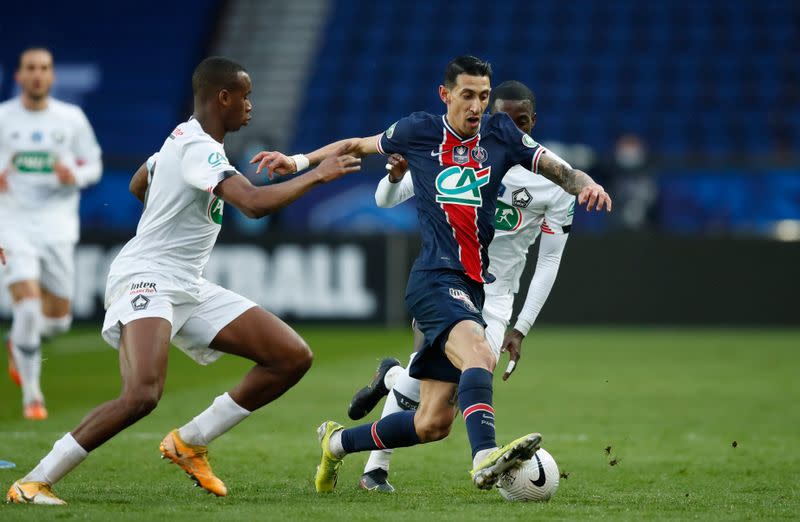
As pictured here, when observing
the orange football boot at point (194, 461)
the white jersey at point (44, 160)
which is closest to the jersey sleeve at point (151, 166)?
the orange football boot at point (194, 461)

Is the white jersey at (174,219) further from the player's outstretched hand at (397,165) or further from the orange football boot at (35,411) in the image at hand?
the orange football boot at (35,411)

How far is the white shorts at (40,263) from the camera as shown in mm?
9797

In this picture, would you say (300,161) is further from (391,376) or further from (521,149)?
(391,376)

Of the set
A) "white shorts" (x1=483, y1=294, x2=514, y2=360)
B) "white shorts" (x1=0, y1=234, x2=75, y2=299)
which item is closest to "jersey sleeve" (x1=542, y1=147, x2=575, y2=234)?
"white shorts" (x1=483, y1=294, x2=514, y2=360)

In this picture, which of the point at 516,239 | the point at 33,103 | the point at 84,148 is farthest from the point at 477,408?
the point at 33,103

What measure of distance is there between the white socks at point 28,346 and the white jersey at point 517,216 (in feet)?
13.5

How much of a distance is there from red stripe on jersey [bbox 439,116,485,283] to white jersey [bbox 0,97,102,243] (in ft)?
15.4

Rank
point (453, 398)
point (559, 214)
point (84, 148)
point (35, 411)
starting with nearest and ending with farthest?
point (453, 398), point (559, 214), point (35, 411), point (84, 148)

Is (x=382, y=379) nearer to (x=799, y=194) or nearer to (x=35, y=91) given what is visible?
(x=35, y=91)

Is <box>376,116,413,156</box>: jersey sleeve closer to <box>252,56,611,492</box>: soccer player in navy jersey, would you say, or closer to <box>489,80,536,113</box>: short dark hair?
<box>252,56,611,492</box>: soccer player in navy jersey

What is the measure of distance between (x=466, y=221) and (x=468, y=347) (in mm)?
685

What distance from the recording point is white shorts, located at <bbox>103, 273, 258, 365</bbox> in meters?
6.04

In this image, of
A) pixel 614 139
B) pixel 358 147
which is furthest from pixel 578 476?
pixel 614 139

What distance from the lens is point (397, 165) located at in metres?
6.45
